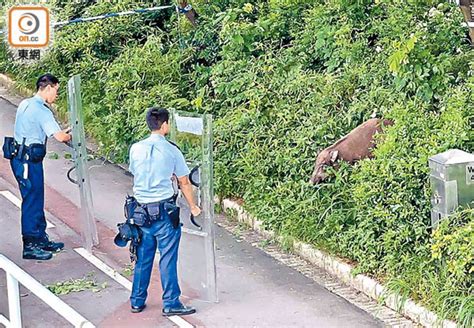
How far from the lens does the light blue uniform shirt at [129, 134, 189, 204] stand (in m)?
7.96

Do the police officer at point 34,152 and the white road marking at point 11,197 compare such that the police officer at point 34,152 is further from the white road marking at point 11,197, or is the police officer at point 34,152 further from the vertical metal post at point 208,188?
the white road marking at point 11,197

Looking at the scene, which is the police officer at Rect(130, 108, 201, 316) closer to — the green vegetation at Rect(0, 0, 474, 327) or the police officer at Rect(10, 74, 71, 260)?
the police officer at Rect(10, 74, 71, 260)

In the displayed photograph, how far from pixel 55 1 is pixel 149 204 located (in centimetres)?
1093

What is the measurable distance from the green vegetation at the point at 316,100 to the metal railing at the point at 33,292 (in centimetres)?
365

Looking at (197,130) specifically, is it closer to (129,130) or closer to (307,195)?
(307,195)

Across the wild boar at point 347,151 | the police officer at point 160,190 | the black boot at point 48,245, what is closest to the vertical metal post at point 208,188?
the police officer at point 160,190

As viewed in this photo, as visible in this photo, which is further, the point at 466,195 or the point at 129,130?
the point at 129,130

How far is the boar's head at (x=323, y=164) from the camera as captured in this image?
9.99 m

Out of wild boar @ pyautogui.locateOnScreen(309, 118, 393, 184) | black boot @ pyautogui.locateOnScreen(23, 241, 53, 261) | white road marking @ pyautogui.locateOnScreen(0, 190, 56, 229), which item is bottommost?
black boot @ pyautogui.locateOnScreen(23, 241, 53, 261)

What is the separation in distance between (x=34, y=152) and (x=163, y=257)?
214cm

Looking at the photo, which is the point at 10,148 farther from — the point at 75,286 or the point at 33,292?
the point at 33,292

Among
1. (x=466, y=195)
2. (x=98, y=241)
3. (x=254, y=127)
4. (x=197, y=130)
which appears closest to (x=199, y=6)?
(x=254, y=127)

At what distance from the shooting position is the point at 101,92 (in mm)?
14594

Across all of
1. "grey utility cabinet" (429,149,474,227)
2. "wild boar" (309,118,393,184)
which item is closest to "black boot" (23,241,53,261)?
"wild boar" (309,118,393,184)
